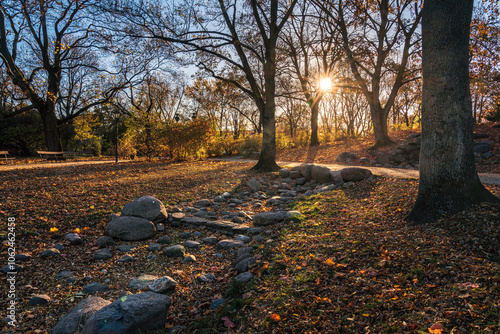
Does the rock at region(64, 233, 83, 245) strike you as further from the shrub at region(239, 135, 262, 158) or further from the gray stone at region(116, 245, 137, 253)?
the shrub at region(239, 135, 262, 158)

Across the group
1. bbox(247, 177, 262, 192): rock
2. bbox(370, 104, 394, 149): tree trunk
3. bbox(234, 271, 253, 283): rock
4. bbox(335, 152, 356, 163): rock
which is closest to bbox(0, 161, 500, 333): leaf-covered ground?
bbox(234, 271, 253, 283): rock

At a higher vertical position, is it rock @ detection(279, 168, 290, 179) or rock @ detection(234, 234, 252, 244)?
rock @ detection(279, 168, 290, 179)

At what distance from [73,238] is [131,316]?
260cm

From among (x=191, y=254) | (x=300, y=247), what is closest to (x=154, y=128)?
(x=191, y=254)

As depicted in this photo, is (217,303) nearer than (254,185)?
Yes

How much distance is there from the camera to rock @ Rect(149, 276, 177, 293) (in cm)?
292

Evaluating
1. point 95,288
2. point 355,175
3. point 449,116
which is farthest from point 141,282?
point 355,175

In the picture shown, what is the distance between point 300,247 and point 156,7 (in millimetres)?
9343

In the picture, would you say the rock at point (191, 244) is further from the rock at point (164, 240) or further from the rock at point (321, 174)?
the rock at point (321, 174)

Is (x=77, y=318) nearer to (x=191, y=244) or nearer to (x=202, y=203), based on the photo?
(x=191, y=244)

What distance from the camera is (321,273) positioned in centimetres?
286

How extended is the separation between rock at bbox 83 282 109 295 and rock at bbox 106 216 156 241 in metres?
1.29

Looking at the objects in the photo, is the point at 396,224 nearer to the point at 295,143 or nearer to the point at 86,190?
the point at 86,190

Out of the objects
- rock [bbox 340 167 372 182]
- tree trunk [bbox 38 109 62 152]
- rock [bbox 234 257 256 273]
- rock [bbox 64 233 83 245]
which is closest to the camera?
rock [bbox 234 257 256 273]
